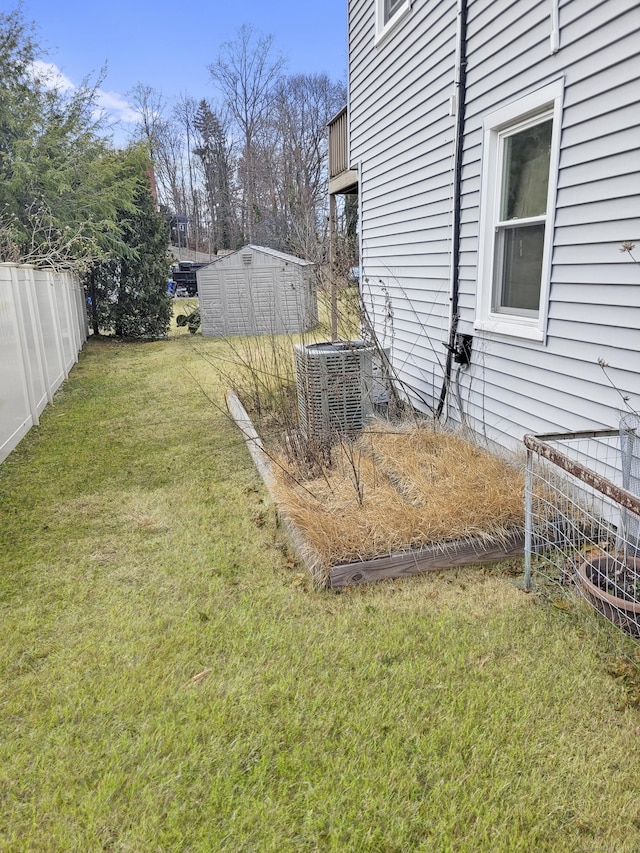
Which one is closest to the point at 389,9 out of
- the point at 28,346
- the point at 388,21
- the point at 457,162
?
the point at 388,21

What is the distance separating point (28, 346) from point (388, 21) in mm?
5144

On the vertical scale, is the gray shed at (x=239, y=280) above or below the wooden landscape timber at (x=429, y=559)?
above

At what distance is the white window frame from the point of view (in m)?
3.36

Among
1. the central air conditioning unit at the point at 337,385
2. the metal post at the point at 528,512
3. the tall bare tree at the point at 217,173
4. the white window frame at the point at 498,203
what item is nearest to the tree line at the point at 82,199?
the central air conditioning unit at the point at 337,385

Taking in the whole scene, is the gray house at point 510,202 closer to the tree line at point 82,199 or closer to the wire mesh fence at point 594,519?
the wire mesh fence at point 594,519

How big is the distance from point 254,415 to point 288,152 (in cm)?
2787

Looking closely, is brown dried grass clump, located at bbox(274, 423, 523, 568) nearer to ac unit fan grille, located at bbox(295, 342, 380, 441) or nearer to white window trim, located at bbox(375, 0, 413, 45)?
ac unit fan grille, located at bbox(295, 342, 380, 441)

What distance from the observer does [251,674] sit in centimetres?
235

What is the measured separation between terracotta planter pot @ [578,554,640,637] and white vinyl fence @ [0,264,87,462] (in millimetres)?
4666

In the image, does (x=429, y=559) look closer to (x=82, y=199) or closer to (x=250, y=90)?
(x=82, y=199)

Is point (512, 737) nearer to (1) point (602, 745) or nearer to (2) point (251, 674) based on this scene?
(1) point (602, 745)

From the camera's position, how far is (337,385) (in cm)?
493

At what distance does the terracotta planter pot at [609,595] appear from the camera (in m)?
2.39

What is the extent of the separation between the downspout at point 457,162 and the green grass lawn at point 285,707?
2.29 metres
